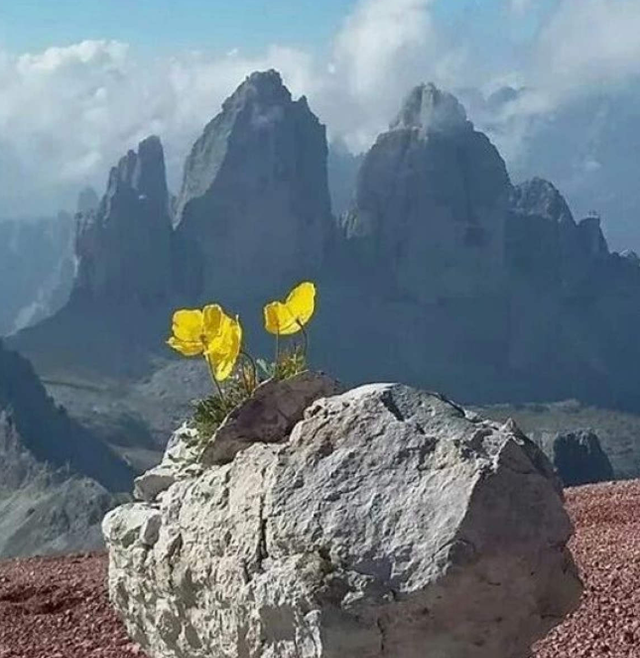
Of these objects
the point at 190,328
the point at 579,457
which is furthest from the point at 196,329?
the point at 579,457

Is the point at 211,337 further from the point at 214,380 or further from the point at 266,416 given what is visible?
the point at 266,416

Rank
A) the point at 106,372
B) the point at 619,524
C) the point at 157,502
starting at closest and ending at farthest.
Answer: the point at 157,502
the point at 619,524
the point at 106,372

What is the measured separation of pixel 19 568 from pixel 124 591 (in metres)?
9.28

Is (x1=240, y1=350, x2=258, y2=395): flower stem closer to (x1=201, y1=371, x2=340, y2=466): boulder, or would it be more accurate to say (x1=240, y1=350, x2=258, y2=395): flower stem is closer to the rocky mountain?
(x1=201, y1=371, x2=340, y2=466): boulder

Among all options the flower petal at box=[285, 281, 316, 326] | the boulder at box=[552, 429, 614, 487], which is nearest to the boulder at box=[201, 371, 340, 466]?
the flower petal at box=[285, 281, 316, 326]

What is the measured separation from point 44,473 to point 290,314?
116 metres

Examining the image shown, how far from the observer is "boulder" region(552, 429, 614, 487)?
279ft

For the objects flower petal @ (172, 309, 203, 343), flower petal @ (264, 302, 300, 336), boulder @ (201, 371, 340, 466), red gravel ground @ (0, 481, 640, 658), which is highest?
flower petal @ (172, 309, 203, 343)

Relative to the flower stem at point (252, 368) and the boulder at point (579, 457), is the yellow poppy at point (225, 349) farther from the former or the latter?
the boulder at point (579, 457)

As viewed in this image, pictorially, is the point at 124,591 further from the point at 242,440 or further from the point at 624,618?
the point at 624,618

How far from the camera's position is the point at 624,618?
10445 millimetres

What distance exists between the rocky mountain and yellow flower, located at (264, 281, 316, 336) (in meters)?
71.2

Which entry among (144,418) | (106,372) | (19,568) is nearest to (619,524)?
(19,568)

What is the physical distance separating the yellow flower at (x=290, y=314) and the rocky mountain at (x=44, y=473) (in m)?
71.2
